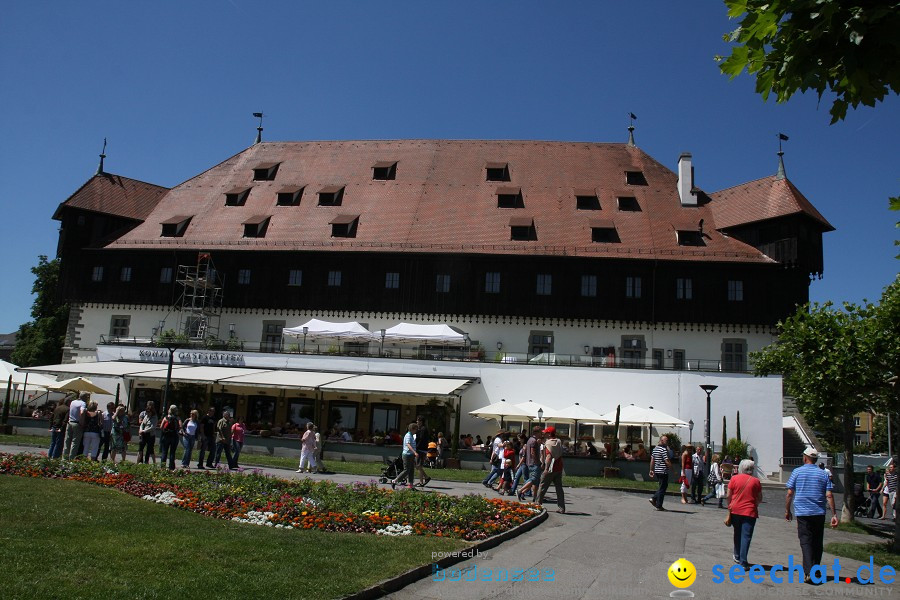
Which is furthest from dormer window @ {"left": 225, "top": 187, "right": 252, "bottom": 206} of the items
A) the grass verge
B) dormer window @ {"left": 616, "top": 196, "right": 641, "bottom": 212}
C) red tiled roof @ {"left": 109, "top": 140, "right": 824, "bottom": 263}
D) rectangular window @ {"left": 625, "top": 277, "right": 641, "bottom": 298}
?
the grass verge

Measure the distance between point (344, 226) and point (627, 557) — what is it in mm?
32614

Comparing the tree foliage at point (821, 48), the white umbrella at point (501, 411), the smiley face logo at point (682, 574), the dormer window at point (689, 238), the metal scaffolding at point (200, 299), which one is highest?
the dormer window at point (689, 238)

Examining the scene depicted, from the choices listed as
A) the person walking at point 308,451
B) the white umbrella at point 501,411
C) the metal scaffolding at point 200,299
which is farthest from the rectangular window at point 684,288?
the metal scaffolding at point 200,299

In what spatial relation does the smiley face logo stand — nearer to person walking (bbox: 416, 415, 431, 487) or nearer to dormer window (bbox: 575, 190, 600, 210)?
person walking (bbox: 416, 415, 431, 487)

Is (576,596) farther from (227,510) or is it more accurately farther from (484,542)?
(227,510)

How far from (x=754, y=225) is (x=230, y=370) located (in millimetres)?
27446

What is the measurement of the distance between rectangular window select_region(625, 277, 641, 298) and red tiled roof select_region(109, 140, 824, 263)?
1.25 m

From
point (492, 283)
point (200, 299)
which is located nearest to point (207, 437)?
point (492, 283)

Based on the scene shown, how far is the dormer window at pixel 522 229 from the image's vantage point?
39.9m

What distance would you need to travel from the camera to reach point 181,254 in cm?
A: 4275

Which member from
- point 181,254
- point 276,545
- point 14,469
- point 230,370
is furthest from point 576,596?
point 181,254

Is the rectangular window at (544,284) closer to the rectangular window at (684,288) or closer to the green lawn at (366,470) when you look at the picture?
the rectangular window at (684,288)

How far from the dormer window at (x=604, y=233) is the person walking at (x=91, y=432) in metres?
26.2

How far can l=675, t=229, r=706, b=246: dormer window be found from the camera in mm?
39031
